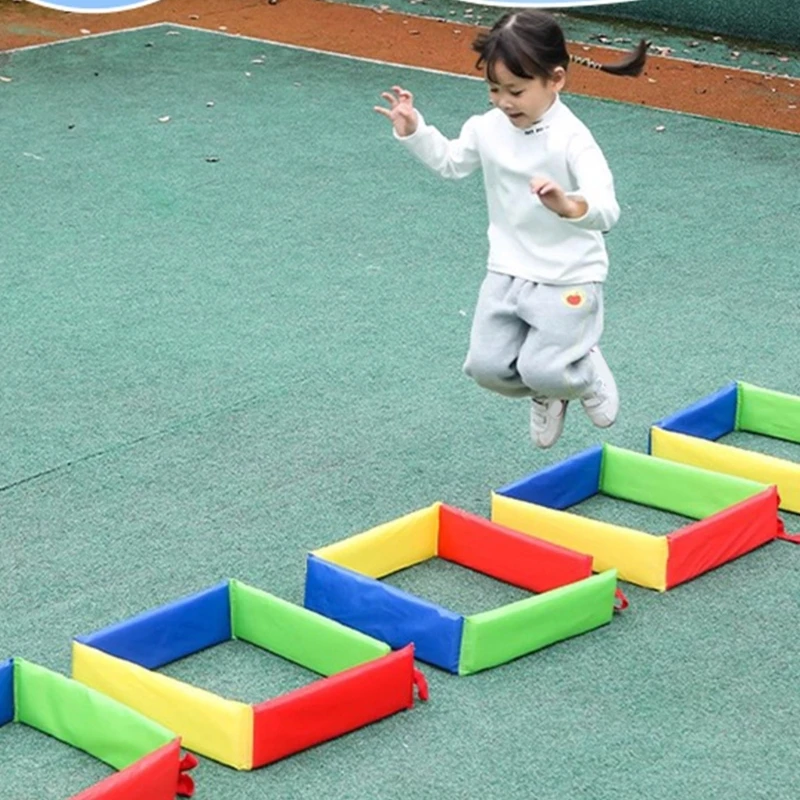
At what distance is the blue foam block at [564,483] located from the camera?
16.2 feet

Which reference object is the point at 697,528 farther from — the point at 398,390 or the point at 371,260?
the point at 371,260

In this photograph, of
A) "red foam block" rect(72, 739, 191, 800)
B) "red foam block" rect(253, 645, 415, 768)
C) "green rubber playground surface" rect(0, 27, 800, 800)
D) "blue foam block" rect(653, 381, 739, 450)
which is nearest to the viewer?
"red foam block" rect(72, 739, 191, 800)

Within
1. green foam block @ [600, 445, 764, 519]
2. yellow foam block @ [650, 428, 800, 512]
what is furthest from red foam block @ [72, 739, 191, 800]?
yellow foam block @ [650, 428, 800, 512]

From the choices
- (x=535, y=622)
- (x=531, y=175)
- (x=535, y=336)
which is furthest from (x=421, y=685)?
(x=531, y=175)

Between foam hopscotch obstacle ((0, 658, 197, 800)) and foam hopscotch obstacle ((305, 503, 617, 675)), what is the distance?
0.73 metres

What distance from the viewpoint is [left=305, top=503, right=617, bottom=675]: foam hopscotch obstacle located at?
422 centimetres

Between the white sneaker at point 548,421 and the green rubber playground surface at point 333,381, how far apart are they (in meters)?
0.42

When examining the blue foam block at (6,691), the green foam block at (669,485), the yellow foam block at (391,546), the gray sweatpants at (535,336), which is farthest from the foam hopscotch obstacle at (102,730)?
the green foam block at (669,485)

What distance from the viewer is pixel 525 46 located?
4.05 meters

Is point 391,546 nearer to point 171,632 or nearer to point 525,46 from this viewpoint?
point 171,632

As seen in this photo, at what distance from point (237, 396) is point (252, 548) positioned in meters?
1.14

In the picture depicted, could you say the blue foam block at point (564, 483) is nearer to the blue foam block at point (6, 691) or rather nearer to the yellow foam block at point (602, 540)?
the yellow foam block at point (602, 540)

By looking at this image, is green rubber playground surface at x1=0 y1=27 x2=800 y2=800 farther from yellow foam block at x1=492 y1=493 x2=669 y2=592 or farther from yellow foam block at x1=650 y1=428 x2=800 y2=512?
yellow foam block at x1=650 y1=428 x2=800 y2=512

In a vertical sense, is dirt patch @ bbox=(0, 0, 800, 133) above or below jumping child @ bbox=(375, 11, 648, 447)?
below
